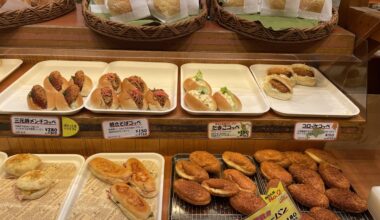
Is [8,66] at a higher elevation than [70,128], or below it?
higher

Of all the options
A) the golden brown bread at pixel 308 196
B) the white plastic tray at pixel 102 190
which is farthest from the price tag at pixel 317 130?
the white plastic tray at pixel 102 190

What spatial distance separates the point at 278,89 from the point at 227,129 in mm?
398

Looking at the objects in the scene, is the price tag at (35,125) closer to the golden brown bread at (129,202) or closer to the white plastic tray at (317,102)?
the golden brown bread at (129,202)

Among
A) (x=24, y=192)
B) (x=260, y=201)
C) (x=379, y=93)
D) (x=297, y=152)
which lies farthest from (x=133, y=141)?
(x=379, y=93)

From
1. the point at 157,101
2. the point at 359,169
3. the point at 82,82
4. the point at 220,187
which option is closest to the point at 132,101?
the point at 157,101

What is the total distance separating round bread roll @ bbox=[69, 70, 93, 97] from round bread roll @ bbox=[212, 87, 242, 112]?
0.60m

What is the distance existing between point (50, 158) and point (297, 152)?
1323 mm

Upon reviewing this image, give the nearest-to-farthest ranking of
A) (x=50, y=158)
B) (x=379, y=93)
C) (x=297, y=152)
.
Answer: (x=50, y=158) → (x=297, y=152) → (x=379, y=93)

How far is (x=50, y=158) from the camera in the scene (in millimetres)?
1775

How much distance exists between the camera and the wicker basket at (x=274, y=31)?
1540 millimetres

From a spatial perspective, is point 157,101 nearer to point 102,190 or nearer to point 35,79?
point 102,190

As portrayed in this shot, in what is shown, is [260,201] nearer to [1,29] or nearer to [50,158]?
[50,158]

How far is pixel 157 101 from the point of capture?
1.47m

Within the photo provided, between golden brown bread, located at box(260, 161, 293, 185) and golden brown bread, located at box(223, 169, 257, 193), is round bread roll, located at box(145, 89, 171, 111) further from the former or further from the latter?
golden brown bread, located at box(260, 161, 293, 185)
